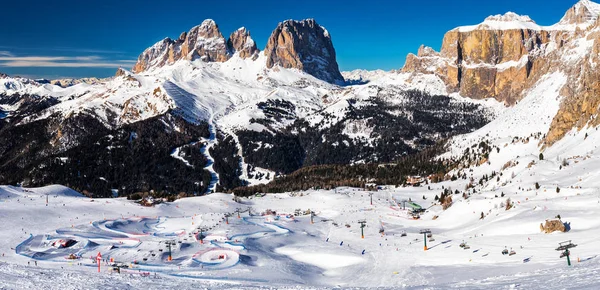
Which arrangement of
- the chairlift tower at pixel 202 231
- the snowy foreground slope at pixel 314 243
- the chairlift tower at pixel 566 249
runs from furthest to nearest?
1. the chairlift tower at pixel 202 231
2. the chairlift tower at pixel 566 249
3. the snowy foreground slope at pixel 314 243

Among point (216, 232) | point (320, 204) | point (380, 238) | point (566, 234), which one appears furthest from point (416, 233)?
point (320, 204)

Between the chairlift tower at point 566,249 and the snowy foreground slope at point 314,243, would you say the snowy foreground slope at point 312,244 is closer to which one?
the snowy foreground slope at point 314,243

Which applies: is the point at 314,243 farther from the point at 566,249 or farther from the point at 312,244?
the point at 566,249

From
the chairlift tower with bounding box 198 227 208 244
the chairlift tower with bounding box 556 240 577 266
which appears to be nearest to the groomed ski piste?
the chairlift tower with bounding box 198 227 208 244

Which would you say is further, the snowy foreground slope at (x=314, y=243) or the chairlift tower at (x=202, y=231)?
the chairlift tower at (x=202, y=231)

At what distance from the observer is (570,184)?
8694 centimetres

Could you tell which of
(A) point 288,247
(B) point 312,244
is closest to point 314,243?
(B) point 312,244

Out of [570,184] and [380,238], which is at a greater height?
[570,184]

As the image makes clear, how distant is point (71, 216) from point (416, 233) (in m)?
60.8

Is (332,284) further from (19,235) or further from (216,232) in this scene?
(19,235)

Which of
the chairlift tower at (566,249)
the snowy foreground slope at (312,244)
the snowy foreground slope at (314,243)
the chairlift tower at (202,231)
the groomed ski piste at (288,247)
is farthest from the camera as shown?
the chairlift tower at (202,231)

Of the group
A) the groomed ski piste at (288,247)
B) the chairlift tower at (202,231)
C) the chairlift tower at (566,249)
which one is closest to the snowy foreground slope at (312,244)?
the groomed ski piste at (288,247)

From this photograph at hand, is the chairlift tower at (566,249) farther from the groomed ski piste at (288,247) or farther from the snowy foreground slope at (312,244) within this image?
the snowy foreground slope at (312,244)

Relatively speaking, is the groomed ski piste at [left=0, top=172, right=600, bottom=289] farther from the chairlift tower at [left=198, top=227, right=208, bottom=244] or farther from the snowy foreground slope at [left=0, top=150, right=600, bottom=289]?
the chairlift tower at [left=198, top=227, right=208, bottom=244]
